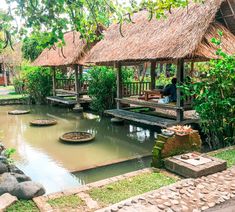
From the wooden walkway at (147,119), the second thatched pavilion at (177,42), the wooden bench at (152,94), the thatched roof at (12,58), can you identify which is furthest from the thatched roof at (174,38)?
the thatched roof at (12,58)

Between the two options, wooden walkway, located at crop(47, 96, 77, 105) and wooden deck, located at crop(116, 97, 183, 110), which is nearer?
wooden deck, located at crop(116, 97, 183, 110)

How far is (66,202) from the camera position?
4.34m

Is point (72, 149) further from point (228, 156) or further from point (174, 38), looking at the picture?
point (174, 38)

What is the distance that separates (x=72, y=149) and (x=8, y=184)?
3.95 m

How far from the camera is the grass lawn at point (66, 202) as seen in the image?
422cm

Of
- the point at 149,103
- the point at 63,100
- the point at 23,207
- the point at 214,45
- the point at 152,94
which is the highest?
the point at 214,45

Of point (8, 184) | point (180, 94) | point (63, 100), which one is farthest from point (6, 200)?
point (63, 100)

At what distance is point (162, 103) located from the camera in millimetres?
9906

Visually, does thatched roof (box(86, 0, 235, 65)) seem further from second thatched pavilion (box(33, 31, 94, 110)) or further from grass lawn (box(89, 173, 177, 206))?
grass lawn (box(89, 173, 177, 206))

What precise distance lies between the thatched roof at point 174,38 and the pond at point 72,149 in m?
2.66

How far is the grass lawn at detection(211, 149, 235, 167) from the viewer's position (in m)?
5.81

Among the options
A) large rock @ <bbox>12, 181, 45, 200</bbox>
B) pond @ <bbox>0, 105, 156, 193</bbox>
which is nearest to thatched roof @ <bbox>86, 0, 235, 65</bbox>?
pond @ <bbox>0, 105, 156, 193</bbox>

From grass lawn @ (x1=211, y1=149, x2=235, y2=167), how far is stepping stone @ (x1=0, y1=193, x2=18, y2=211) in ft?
12.6

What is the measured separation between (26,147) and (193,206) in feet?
21.5
